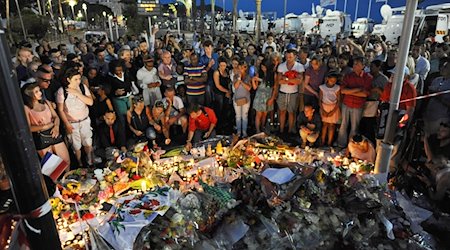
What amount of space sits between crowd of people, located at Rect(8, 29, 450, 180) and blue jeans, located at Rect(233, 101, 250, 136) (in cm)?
2

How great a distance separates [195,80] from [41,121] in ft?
10.1

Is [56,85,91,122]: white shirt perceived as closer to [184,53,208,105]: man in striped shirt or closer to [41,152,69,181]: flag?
[184,53,208,105]: man in striped shirt

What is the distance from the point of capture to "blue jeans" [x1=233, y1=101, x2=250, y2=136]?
275 inches

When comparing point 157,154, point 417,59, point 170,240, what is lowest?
point 157,154

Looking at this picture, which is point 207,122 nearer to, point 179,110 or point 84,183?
point 179,110

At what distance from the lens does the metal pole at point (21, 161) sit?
1549 mm

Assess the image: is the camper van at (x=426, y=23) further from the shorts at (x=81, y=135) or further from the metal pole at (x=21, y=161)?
the metal pole at (x=21, y=161)

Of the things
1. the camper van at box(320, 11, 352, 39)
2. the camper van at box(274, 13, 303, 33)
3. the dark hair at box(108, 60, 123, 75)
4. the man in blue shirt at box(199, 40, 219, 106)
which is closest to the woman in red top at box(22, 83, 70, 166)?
the dark hair at box(108, 60, 123, 75)

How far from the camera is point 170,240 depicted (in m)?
2.81

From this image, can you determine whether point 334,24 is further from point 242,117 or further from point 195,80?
point 195,80

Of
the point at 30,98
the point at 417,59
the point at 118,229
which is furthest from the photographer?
the point at 417,59

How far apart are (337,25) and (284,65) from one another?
82.7 feet

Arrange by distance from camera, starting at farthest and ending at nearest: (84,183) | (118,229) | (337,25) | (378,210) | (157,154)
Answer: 1. (337,25)
2. (157,154)
3. (84,183)
4. (378,210)
5. (118,229)

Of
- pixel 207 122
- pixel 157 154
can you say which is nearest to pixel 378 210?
pixel 157 154
